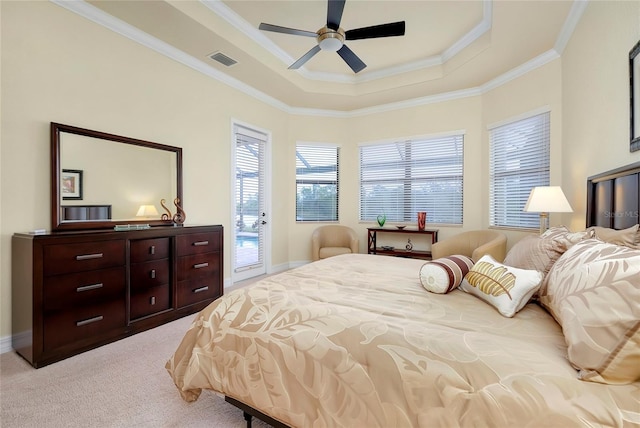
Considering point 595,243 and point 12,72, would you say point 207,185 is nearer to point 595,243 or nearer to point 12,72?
point 12,72

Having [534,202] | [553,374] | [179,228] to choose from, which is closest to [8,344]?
[179,228]

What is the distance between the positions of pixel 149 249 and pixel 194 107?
6.49ft

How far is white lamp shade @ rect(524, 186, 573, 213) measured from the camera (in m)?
2.68

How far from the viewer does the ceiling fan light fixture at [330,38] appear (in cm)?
271

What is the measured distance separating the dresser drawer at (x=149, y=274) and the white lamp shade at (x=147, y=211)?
24.6 inches

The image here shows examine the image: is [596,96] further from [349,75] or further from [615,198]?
[349,75]

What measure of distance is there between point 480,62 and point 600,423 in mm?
4105

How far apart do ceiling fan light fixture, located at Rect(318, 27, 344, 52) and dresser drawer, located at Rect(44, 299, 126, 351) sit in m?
3.04

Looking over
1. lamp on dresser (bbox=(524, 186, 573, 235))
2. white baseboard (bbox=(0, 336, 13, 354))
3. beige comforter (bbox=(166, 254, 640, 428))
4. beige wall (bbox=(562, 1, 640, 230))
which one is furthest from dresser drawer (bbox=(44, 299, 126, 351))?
beige wall (bbox=(562, 1, 640, 230))

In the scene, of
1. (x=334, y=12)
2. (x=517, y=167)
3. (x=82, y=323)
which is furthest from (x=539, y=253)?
(x=82, y=323)

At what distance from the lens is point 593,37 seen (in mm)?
2480

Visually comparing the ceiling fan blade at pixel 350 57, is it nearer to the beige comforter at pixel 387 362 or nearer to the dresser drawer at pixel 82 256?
the beige comforter at pixel 387 362

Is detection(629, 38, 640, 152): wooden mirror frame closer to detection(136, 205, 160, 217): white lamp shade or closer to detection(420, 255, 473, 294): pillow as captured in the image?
detection(420, 255, 473, 294): pillow

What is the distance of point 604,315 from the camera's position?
0.90 metres
